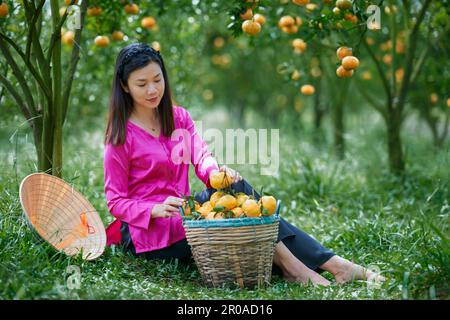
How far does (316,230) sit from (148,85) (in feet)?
4.87

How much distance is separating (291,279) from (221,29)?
617 centimetres

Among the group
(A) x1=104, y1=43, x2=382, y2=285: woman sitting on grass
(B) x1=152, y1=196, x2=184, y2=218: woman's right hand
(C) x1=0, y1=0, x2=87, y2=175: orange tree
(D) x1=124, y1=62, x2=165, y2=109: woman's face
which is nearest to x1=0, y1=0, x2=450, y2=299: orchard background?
(C) x1=0, y1=0, x2=87, y2=175: orange tree

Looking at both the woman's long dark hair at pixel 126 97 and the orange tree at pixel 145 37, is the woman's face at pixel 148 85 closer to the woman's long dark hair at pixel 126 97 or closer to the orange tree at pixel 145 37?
the woman's long dark hair at pixel 126 97

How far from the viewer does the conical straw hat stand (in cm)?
287

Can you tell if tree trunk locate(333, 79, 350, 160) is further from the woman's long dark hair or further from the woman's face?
the woman's face

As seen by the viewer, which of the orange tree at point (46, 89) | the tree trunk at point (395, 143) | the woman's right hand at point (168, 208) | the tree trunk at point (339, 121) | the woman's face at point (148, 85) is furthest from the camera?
the tree trunk at point (339, 121)

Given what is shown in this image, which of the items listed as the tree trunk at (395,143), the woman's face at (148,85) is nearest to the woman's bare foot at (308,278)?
the woman's face at (148,85)

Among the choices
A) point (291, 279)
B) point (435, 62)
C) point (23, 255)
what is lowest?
point (291, 279)

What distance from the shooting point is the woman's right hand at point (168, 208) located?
2808 millimetres

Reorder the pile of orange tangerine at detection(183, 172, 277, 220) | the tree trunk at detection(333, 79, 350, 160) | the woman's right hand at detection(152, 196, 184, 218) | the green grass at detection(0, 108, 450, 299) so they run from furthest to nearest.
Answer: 1. the tree trunk at detection(333, 79, 350, 160)
2. the woman's right hand at detection(152, 196, 184, 218)
3. the pile of orange tangerine at detection(183, 172, 277, 220)
4. the green grass at detection(0, 108, 450, 299)

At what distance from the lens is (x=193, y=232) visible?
2656 millimetres

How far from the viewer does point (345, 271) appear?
2898 millimetres
